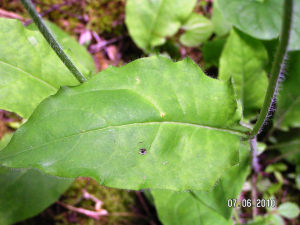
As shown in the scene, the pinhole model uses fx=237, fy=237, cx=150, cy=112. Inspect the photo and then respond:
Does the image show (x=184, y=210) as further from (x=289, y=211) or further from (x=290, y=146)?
(x=290, y=146)

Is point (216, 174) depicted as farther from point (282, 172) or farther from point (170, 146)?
point (282, 172)

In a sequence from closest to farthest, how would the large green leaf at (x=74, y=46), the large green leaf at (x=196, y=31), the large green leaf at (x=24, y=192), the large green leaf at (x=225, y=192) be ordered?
the large green leaf at (x=225, y=192) < the large green leaf at (x=24, y=192) < the large green leaf at (x=74, y=46) < the large green leaf at (x=196, y=31)

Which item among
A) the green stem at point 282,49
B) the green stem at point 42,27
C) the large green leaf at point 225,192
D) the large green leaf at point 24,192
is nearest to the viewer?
the green stem at point 282,49

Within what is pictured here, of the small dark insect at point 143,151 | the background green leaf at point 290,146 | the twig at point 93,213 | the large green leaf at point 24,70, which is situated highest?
the large green leaf at point 24,70

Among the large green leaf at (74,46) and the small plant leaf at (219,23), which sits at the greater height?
the large green leaf at (74,46)

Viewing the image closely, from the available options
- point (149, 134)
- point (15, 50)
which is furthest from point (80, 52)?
point (149, 134)

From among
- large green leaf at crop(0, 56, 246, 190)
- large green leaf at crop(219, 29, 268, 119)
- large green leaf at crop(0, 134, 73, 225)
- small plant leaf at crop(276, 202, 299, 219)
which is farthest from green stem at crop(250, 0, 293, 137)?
large green leaf at crop(0, 134, 73, 225)

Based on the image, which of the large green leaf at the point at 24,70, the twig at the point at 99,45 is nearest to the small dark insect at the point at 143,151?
the large green leaf at the point at 24,70

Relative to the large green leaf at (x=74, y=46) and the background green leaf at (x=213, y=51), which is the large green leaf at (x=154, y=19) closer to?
the background green leaf at (x=213, y=51)
